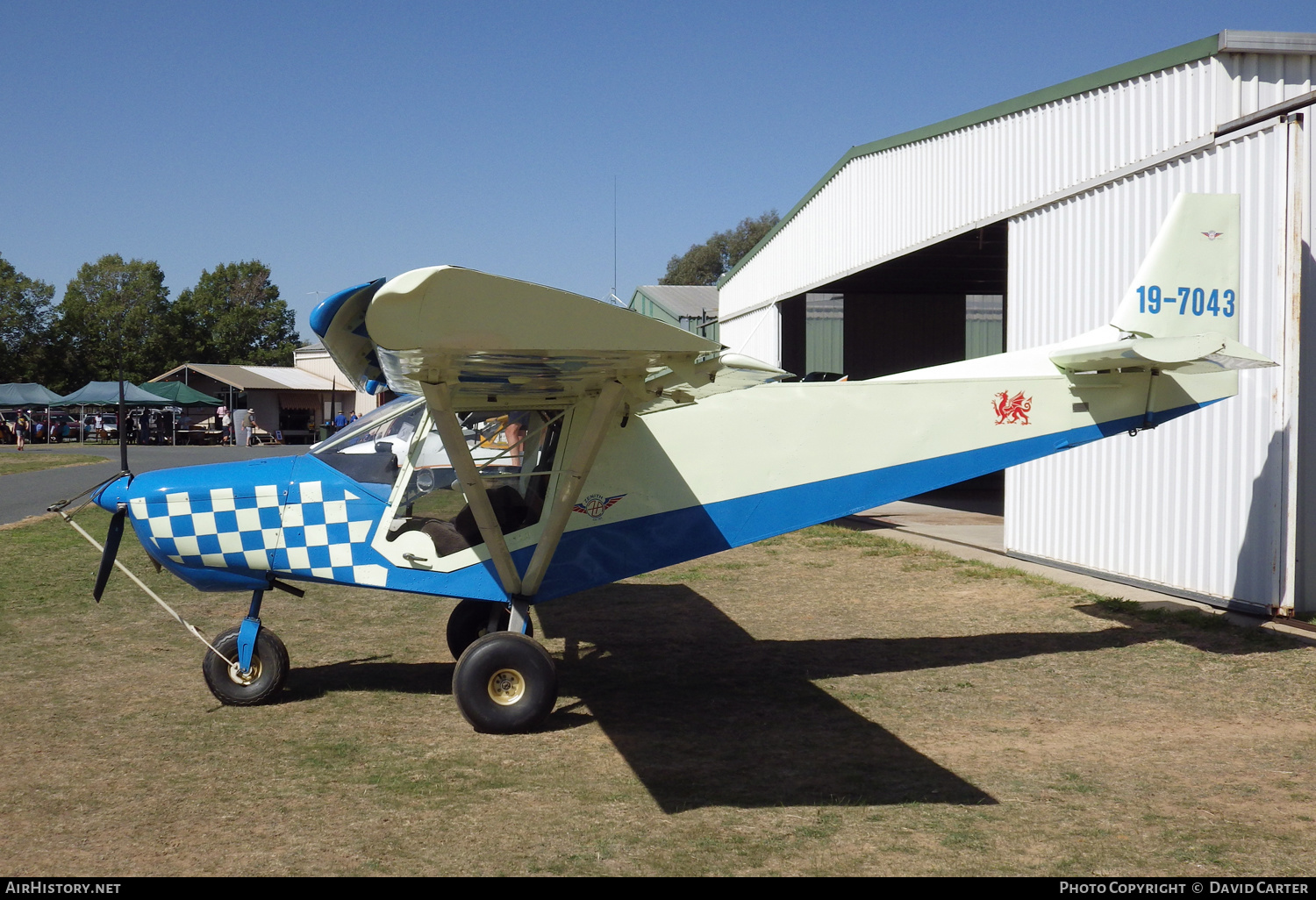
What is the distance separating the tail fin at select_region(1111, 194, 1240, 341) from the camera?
7.26 metres

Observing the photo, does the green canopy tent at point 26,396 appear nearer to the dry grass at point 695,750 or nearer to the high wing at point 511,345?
the dry grass at point 695,750

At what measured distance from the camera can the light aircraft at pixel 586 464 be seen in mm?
5621

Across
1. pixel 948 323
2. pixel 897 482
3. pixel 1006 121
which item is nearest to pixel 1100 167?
pixel 1006 121

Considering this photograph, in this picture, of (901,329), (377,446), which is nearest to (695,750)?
(377,446)

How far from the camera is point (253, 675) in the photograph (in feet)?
20.1

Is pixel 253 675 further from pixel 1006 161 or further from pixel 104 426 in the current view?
pixel 104 426

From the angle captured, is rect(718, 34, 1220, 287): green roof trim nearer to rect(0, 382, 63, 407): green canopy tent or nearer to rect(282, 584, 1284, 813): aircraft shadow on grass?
rect(282, 584, 1284, 813): aircraft shadow on grass

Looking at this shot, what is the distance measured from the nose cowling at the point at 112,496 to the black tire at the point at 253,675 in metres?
1.08

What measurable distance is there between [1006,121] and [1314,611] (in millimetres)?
6656

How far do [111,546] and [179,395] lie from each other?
43646mm

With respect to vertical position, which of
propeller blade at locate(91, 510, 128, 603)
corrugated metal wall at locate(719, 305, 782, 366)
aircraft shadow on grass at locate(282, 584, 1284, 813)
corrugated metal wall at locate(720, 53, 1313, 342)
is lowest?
aircraft shadow on grass at locate(282, 584, 1284, 813)

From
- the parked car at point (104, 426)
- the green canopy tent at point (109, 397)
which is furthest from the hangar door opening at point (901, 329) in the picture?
the parked car at point (104, 426)

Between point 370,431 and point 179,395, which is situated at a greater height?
point 179,395

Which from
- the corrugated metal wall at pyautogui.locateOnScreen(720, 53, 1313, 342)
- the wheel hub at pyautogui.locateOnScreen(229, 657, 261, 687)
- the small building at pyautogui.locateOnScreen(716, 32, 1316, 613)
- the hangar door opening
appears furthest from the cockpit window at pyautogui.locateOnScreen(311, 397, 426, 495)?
the hangar door opening
